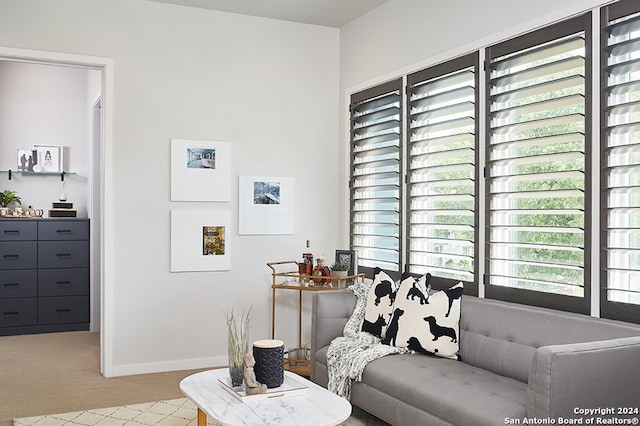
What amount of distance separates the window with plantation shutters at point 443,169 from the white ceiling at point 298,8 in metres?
0.90

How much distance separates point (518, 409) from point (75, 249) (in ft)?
17.5

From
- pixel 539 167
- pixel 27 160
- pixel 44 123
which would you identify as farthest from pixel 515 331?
pixel 44 123

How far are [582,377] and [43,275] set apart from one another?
Result: 562 cm

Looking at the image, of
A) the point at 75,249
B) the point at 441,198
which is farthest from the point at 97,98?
the point at 441,198

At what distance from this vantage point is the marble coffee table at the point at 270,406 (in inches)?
99.8

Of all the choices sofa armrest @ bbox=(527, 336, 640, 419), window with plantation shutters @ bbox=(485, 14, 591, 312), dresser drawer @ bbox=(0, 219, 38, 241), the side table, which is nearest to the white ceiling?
window with plantation shutters @ bbox=(485, 14, 591, 312)

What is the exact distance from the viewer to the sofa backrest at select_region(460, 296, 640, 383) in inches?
113

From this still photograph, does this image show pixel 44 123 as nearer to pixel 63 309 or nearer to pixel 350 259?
pixel 63 309

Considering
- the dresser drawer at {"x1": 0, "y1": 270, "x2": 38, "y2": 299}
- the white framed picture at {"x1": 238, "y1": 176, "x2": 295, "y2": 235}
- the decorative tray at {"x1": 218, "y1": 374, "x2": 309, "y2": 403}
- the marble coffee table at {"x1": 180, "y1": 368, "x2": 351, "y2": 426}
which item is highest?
the white framed picture at {"x1": 238, "y1": 176, "x2": 295, "y2": 235}

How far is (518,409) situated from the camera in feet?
8.55

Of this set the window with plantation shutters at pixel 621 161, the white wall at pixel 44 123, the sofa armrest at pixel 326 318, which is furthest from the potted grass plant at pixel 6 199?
the window with plantation shutters at pixel 621 161

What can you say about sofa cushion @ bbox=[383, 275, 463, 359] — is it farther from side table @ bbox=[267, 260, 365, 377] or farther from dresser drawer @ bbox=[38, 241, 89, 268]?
dresser drawer @ bbox=[38, 241, 89, 268]

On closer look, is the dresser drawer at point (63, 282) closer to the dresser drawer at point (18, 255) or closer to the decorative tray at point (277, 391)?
the dresser drawer at point (18, 255)

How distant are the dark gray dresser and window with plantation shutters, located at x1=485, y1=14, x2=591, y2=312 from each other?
4574mm
